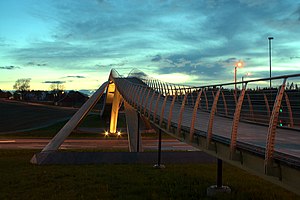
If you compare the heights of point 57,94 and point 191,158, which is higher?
point 57,94

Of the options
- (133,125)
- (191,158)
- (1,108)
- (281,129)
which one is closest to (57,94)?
(1,108)

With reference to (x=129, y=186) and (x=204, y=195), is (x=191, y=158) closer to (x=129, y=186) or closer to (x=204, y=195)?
(x=129, y=186)

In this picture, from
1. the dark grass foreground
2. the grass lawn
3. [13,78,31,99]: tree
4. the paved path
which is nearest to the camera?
the dark grass foreground

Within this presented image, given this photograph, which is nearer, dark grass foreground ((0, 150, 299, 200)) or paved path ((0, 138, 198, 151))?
dark grass foreground ((0, 150, 299, 200))

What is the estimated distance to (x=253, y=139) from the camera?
695cm

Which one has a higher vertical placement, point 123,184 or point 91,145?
point 123,184

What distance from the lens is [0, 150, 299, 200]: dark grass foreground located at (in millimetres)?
10727

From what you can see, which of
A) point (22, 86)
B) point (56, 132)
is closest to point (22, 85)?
point (22, 86)

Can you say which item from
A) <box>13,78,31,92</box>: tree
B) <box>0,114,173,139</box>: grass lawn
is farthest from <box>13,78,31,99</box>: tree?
<box>0,114,173,139</box>: grass lawn

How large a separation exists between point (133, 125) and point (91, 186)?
16.6 meters

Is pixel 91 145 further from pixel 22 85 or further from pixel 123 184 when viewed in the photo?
pixel 22 85

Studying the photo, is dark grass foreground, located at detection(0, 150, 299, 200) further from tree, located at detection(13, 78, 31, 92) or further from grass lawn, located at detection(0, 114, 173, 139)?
tree, located at detection(13, 78, 31, 92)

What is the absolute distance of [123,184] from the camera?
41.9 feet

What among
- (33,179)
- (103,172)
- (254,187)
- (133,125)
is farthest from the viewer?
(133,125)
